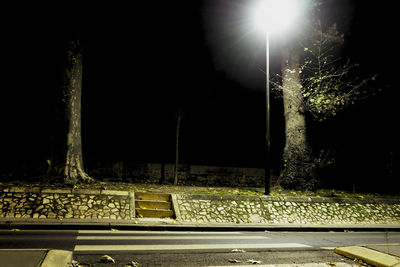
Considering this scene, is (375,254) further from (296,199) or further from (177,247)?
(296,199)

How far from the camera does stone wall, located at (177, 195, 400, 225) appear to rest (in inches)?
372

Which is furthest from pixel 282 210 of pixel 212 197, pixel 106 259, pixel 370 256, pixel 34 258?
pixel 34 258

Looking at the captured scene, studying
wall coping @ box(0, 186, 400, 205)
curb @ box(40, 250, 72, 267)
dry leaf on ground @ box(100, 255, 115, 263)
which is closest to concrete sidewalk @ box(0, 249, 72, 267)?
curb @ box(40, 250, 72, 267)

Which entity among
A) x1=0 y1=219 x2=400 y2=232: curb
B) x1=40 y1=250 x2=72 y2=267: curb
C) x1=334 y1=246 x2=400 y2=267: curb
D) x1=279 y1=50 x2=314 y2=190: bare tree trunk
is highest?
x1=279 y1=50 x2=314 y2=190: bare tree trunk

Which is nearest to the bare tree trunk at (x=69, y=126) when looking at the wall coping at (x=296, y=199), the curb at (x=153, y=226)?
the curb at (x=153, y=226)

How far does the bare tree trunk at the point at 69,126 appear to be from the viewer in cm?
1019

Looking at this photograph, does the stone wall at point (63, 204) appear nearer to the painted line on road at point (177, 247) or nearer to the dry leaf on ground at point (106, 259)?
the painted line on road at point (177, 247)

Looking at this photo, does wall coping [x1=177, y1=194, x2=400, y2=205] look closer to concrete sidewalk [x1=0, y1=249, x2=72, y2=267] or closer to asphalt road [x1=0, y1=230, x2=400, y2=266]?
asphalt road [x1=0, y1=230, x2=400, y2=266]

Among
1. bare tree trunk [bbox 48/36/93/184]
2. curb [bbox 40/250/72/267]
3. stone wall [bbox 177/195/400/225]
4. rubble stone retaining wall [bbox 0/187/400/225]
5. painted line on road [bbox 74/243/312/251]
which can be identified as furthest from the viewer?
bare tree trunk [bbox 48/36/93/184]

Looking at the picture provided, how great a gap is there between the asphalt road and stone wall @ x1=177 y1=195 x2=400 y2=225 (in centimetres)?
196

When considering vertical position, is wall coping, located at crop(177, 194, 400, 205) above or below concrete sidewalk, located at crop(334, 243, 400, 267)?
above

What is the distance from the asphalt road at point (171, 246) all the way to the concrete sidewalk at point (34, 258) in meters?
0.31

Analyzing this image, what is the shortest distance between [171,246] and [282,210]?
18.4 feet

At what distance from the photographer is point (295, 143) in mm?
12938
